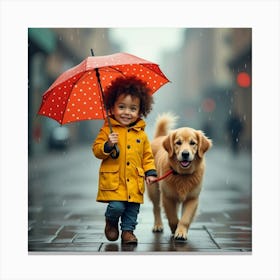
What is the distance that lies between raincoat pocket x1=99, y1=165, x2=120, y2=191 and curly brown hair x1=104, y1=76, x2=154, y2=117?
2.00ft

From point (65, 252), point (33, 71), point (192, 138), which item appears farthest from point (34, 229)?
point (33, 71)

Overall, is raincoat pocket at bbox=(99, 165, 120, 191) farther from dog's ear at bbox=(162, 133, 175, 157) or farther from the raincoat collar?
dog's ear at bbox=(162, 133, 175, 157)

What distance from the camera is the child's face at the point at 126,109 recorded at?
6.27 m

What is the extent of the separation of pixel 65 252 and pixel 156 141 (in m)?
2.20

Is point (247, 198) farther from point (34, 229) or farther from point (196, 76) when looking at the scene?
point (196, 76)

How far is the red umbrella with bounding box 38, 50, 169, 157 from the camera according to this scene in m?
6.25

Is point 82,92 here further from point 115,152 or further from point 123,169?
point 123,169

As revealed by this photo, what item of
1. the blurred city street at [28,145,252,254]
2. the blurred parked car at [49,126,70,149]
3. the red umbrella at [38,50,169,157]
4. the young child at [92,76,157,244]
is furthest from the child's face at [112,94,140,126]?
the blurred parked car at [49,126,70,149]

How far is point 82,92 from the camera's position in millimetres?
6562

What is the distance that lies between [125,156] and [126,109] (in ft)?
1.45

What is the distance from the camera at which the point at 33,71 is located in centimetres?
2566

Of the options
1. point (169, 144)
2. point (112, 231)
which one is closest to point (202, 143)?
point (169, 144)

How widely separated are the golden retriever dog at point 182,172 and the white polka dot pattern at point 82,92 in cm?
59

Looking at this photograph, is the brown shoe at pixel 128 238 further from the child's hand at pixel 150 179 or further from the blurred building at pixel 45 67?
the blurred building at pixel 45 67
